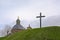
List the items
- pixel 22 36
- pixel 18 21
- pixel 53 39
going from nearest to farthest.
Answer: pixel 53 39, pixel 22 36, pixel 18 21

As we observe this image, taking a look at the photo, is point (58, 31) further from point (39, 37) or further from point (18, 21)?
point (18, 21)

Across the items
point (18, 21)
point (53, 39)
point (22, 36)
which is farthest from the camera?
point (18, 21)

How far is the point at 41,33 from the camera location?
24.4m

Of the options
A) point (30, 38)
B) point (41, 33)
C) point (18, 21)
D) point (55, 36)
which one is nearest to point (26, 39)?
point (30, 38)

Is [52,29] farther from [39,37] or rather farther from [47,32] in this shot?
[39,37]

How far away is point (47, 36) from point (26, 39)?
9.26ft

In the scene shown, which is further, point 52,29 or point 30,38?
point 52,29

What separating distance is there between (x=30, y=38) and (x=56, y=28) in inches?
174

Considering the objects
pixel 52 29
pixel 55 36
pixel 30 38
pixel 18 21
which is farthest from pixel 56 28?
pixel 18 21

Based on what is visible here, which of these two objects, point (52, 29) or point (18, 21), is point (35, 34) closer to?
point (52, 29)

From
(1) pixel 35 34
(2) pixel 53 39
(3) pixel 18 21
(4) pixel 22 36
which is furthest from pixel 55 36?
(3) pixel 18 21

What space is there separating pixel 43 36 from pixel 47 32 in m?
1.30

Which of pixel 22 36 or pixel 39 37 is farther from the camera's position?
pixel 22 36

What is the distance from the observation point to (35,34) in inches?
977
